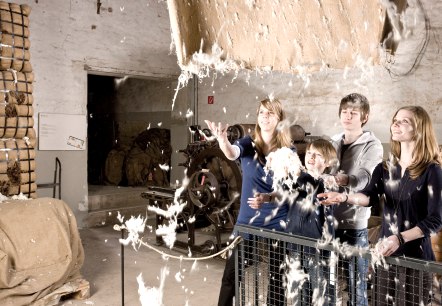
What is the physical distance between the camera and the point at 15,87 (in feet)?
14.5

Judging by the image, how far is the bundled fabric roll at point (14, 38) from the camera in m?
4.34

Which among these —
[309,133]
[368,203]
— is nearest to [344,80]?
[309,133]

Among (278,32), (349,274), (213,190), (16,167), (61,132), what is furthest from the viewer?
(61,132)

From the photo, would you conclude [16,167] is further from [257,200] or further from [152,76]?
[152,76]

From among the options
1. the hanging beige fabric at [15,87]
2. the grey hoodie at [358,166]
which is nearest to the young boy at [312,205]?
the grey hoodie at [358,166]

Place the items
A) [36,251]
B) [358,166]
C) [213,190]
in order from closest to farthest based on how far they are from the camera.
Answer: [358,166] → [36,251] → [213,190]

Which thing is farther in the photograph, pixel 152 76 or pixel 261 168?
pixel 152 76

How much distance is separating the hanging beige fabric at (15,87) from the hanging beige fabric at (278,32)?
13.1ft

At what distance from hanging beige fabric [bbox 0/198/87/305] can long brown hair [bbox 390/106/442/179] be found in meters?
2.77

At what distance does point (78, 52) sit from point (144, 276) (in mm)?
3962

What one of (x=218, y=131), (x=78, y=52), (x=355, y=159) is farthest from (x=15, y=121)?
(x=355, y=159)

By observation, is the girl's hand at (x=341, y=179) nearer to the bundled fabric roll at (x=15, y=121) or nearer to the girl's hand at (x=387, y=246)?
the girl's hand at (x=387, y=246)

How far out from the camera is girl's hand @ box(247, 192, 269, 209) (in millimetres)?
2581

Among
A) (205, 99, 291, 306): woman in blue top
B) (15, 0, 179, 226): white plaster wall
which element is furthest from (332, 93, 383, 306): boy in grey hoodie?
(15, 0, 179, 226): white plaster wall
